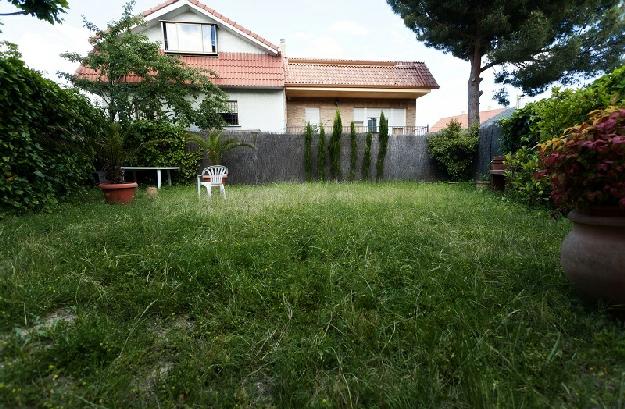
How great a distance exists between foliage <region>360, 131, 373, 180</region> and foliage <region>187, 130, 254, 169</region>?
4.17 m

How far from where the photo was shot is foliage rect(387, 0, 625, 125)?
10219 mm

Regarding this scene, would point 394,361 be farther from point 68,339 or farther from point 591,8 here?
point 591,8

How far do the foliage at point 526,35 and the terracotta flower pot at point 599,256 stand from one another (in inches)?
456

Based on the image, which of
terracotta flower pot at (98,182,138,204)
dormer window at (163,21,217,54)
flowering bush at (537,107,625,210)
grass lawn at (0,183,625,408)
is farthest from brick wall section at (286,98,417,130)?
flowering bush at (537,107,625,210)

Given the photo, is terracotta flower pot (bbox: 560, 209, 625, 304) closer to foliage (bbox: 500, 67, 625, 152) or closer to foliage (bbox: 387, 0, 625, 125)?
foliage (bbox: 500, 67, 625, 152)

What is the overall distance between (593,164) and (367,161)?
31.0 feet

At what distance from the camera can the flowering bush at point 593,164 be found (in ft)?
5.19

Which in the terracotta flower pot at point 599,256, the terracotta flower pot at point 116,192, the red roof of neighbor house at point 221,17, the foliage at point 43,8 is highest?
the red roof of neighbor house at point 221,17

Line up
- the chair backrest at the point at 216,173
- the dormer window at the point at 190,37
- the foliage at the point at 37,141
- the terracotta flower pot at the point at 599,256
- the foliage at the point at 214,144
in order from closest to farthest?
the terracotta flower pot at the point at 599,256
the foliage at the point at 37,141
the chair backrest at the point at 216,173
the foliage at the point at 214,144
the dormer window at the point at 190,37

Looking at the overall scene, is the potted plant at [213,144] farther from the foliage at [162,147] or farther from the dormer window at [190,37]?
the dormer window at [190,37]

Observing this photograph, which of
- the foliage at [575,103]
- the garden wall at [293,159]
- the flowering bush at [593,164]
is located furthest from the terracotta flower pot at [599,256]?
the garden wall at [293,159]

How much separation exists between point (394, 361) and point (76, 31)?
1329 centimetres

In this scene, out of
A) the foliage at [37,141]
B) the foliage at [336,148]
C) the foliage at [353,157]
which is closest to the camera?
the foliage at [37,141]

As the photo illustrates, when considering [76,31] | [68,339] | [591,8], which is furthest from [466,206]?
[76,31]
